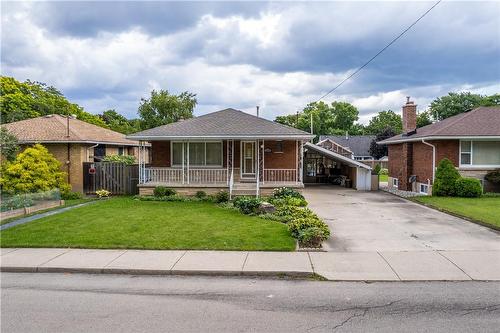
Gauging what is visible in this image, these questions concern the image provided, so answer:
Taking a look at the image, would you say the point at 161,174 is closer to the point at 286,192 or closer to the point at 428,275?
the point at 286,192

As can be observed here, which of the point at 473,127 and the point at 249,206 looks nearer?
the point at 249,206

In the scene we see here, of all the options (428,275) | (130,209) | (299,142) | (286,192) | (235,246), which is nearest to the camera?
(428,275)

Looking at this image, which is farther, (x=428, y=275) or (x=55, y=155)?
(x=55, y=155)

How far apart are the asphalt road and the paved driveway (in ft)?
9.67

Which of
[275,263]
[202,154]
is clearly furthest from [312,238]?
[202,154]

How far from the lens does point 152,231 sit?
1153cm

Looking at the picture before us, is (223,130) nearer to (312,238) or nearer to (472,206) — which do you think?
(312,238)

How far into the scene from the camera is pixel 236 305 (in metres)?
6.25

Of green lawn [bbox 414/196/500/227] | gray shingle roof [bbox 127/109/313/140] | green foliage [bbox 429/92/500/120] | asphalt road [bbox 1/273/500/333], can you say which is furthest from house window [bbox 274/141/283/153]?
green foliage [bbox 429/92/500/120]

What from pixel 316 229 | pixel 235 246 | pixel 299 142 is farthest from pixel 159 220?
pixel 299 142

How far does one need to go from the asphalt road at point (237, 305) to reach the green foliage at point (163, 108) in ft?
117

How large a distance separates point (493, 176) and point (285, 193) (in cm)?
1181

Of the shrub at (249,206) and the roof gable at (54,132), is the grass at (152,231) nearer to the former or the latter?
the shrub at (249,206)

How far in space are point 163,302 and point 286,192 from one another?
486 inches
